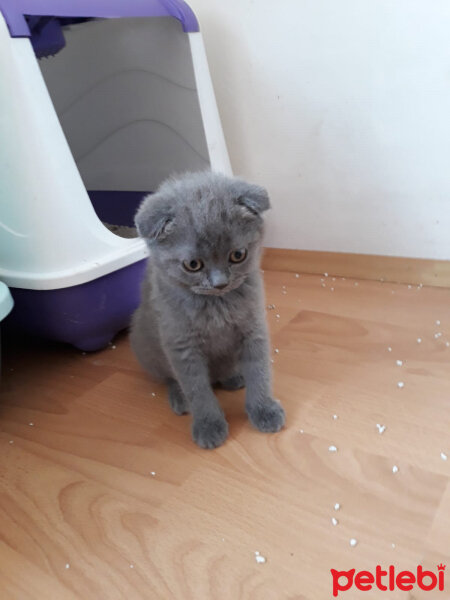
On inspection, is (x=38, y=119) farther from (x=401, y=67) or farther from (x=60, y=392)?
(x=401, y=67)

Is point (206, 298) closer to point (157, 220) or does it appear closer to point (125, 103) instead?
point (157, 220)

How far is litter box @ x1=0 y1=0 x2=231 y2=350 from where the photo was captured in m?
1.05

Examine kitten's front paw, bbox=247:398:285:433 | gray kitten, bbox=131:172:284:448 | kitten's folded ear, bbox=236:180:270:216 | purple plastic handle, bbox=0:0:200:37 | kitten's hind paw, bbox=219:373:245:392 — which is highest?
purple plastic handle, bbox=0:0:200:37

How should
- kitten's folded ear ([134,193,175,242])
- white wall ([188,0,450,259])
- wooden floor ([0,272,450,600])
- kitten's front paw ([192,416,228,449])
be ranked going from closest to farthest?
wooden floor ([0,272,450,600]), kitten's folded ear ([134,193,175,242]), kitten's front paw ([192,416,228,449]), white wall ([188,0,450,259])

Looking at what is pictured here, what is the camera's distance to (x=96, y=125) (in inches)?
71.7

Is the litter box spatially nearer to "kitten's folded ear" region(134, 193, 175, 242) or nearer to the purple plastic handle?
the purple plastic handle

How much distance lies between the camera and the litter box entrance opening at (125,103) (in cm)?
150

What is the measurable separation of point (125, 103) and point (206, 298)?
1.08 metres

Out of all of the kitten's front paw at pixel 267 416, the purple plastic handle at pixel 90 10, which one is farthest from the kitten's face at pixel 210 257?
the purple plastic handle at pixel 90 10

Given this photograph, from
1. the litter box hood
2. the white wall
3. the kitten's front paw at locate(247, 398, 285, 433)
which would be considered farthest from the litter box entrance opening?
the kitten's front paw at locate(247, 398, 285, 433)

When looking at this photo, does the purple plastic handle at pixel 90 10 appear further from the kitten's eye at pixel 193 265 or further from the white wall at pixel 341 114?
the kitten's eye at pixel 193 265

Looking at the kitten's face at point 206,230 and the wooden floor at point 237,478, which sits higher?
the kitten's face at point 206,230

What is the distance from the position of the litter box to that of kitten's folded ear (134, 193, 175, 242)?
0.36 metres

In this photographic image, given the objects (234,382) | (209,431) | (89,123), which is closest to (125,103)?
(89,123)
